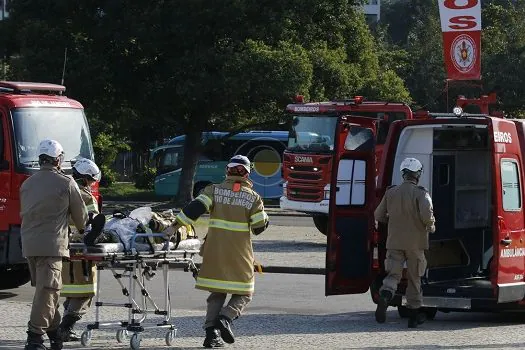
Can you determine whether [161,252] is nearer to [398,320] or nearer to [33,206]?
[33,206]

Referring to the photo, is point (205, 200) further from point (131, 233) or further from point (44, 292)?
point (44, 292)

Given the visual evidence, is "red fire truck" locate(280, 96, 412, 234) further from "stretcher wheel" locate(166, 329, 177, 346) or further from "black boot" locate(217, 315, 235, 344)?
"black boot" locate(217, 315, 235, 344)

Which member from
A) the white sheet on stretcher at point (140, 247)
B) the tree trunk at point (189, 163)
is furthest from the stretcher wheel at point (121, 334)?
the tree trunk at point (189, 163)

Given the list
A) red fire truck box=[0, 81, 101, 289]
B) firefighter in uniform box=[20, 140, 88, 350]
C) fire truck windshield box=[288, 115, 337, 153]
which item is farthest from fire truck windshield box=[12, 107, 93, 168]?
fire truck windshield box=[288, 115, 337, 153]

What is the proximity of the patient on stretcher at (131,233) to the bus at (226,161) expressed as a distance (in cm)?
2954

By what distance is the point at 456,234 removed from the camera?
14.4 m

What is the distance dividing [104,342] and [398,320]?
152 inches

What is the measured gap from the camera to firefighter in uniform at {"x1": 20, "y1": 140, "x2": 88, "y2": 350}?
32.4 feet

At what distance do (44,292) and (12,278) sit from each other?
21.6 ft

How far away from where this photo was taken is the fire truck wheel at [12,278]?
53.1 ft

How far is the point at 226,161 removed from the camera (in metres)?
42.1

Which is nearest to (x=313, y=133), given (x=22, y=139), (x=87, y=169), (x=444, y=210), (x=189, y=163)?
(x=22, y=139)

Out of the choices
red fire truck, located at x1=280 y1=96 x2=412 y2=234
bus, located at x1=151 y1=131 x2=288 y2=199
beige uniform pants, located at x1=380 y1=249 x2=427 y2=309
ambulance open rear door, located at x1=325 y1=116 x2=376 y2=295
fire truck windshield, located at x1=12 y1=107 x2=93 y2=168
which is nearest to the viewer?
beige uniform pants, located at x1=380 y1=249 x2=427 y2=309

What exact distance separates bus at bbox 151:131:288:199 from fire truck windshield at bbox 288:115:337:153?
1549 cm
